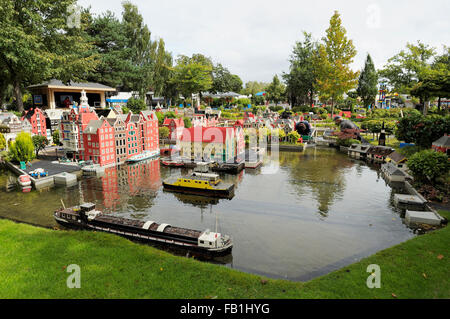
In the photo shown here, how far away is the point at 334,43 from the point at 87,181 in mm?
85840

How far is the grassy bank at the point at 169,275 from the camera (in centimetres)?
1650

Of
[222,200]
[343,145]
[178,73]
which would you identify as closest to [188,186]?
[222,200]

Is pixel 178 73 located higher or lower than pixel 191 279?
higher

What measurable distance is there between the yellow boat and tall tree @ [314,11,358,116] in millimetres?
70910

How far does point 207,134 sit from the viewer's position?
51281 millimetres

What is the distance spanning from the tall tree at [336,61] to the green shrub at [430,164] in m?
62.8

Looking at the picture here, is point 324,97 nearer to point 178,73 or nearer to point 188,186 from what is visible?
point 178,73

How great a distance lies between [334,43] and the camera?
303 ft

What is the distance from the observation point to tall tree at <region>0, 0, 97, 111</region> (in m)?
53.2

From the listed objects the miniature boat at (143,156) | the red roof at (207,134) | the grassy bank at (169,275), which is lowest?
the grassy bank at (169,275)

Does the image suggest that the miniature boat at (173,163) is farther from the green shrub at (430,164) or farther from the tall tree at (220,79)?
the tall tree at (220,79)

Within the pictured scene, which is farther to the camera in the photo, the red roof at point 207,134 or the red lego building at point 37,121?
the red lego building at point 37,121

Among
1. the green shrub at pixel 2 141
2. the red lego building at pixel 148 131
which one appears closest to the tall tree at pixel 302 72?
the red lego building at pixel 148 131

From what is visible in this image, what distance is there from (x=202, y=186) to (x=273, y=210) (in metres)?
9.87
